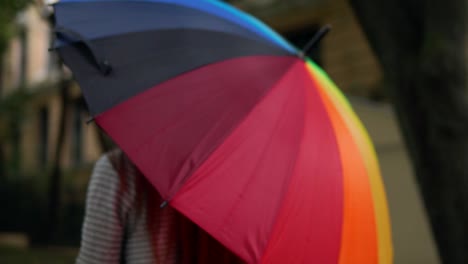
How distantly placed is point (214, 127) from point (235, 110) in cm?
12

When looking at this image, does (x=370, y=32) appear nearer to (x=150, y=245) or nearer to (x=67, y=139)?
(x=150, y=245)

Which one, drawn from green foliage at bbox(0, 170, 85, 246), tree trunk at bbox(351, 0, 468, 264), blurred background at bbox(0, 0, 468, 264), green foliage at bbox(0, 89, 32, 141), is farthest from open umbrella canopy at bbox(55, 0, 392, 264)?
green foliage at bbox(0, 89, 32, 141)

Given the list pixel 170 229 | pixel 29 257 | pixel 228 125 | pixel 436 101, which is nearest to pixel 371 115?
pixel 436 101

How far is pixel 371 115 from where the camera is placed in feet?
31.5

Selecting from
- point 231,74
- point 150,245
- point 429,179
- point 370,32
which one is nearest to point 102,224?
point 150,245

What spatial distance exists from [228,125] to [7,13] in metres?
8.58

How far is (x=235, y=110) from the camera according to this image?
2.25 m

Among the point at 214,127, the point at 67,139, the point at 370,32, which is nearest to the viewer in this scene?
the point at 214,127

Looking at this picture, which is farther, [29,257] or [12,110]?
[12,110]

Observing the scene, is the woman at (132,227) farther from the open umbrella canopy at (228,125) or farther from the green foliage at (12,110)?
the green foliage at (12,110)

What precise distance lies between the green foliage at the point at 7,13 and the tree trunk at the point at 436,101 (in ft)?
19.7

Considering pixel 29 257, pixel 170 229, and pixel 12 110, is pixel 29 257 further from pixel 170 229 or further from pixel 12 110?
pixel 170 229

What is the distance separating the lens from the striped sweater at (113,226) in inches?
80.5

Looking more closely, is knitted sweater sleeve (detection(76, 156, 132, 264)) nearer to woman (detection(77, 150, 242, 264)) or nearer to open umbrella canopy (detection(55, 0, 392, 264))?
woman (detection(77, 150, 242, 264))
